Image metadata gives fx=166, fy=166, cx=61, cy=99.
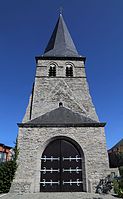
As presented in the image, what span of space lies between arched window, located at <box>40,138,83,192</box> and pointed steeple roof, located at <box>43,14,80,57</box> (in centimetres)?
1061

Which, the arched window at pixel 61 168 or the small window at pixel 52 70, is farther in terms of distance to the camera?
the small window at pixel 52 70

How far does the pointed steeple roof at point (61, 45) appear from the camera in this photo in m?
18.1

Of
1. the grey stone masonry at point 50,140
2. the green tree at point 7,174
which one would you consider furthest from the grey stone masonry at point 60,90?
the green tree at point 7,174

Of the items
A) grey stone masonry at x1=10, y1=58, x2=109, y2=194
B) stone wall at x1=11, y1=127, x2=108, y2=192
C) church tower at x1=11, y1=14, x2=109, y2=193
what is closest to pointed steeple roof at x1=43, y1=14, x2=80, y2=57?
grey stone masonry at x1=10, y1=58, x2=109, y2=194

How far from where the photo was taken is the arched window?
9.02 meters

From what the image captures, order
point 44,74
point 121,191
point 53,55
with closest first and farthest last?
point 121,191 < point 44,74 < point 53,55

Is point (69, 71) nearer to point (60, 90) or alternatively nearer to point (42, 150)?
point (60, 90)

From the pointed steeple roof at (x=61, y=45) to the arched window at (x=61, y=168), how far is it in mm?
10613

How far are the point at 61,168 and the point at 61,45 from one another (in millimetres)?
14683

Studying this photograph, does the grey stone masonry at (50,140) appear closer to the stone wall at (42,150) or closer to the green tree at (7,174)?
the stone wall at (42,150)

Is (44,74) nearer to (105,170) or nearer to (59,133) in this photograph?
(59,133)

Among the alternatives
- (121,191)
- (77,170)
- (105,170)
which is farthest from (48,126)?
(121,191)

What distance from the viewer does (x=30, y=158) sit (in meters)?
9.24

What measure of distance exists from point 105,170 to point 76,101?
19.7 ft
